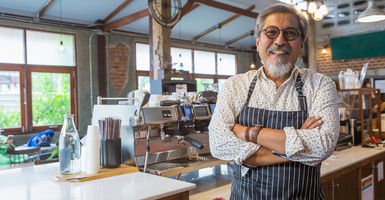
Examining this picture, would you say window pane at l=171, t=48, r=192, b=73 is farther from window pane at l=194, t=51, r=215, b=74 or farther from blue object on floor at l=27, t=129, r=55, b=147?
blue object on floor at l=27, t=129, r=55, b=147

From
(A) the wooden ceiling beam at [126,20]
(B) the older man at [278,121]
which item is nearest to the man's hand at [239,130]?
(B) the older man at [278,121]

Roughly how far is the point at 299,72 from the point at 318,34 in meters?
7.32

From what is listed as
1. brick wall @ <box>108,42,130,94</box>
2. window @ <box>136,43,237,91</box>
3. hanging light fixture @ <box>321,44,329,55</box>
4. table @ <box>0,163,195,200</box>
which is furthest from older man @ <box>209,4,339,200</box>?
hanging light fixture @ <box>321,44,329,55</box>

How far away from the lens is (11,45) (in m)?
6.29

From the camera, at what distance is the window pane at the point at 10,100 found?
6.20 metres

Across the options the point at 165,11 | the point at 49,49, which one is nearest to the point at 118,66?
the point at 49,49

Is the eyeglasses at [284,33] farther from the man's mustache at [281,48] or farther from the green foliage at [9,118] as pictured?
the green foliage at [9,118]

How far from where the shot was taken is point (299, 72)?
1455mm

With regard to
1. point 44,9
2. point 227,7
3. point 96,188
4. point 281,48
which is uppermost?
point 227,7

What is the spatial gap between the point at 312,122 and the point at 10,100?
20.6 feet

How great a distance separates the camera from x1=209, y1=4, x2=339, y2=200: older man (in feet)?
4.24

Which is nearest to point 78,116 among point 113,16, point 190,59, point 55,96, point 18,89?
point 55,96

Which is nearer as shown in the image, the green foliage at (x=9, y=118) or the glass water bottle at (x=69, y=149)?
the glass water bottle at (x=69, y=149)

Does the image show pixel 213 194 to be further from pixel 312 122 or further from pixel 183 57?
pixel 183 57
